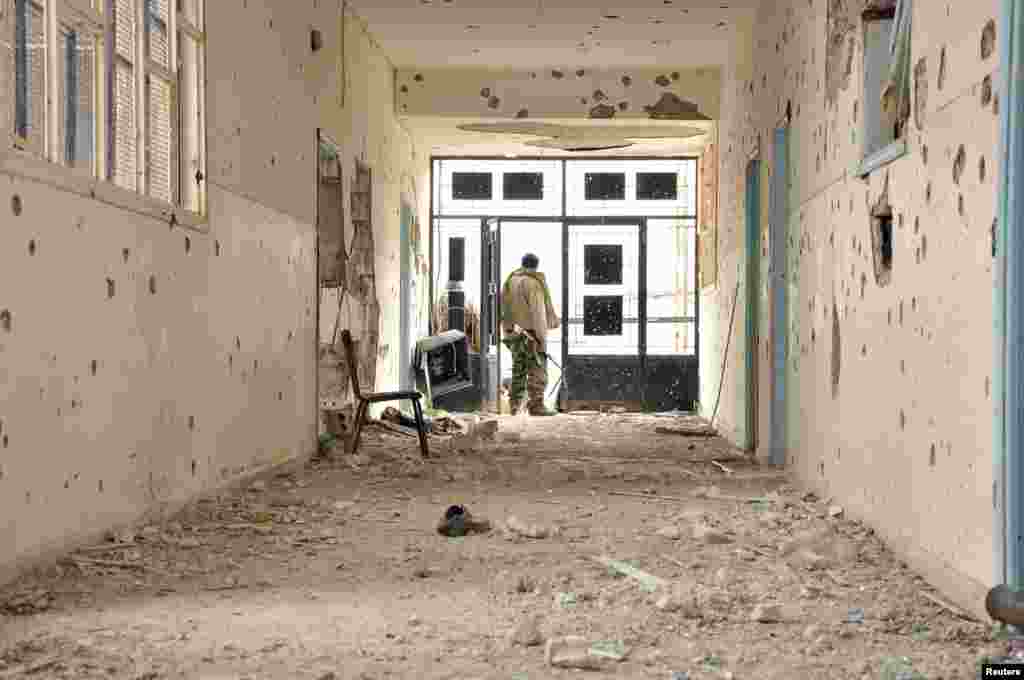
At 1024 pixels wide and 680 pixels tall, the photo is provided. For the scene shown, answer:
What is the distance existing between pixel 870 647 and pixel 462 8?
6217mm

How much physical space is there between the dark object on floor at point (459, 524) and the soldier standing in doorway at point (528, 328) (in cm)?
707

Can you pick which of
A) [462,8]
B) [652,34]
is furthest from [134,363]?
[652,34]

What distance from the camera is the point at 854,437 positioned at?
4598 millimetres

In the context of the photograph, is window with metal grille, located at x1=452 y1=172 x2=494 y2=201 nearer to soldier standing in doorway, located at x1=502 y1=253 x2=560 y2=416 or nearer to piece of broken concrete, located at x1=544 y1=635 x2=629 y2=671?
soldier standing in doorway, located at x1=502 y1=253 x2=560 y2=416

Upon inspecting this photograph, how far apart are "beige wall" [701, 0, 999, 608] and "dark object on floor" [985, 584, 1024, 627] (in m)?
0.26

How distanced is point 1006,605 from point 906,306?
1384mm

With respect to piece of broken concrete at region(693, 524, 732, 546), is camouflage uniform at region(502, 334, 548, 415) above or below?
above

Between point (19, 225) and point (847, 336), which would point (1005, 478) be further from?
point (19, 225)

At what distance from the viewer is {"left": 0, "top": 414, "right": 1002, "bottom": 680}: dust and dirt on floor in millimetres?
2654

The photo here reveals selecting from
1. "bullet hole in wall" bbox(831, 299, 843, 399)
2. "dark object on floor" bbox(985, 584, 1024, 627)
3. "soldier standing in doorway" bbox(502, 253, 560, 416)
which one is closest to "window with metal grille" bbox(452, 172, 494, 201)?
"soldier standing in doorway" bbox(502, 253, 560, 416)

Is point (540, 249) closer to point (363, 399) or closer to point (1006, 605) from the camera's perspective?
point (363, 399)

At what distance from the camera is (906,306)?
384 centimetres

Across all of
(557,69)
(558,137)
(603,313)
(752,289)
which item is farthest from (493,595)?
(603,313)

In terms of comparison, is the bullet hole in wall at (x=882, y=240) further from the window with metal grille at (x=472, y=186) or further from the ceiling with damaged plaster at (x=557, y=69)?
the window with metal grille at (x=472, y=186)
